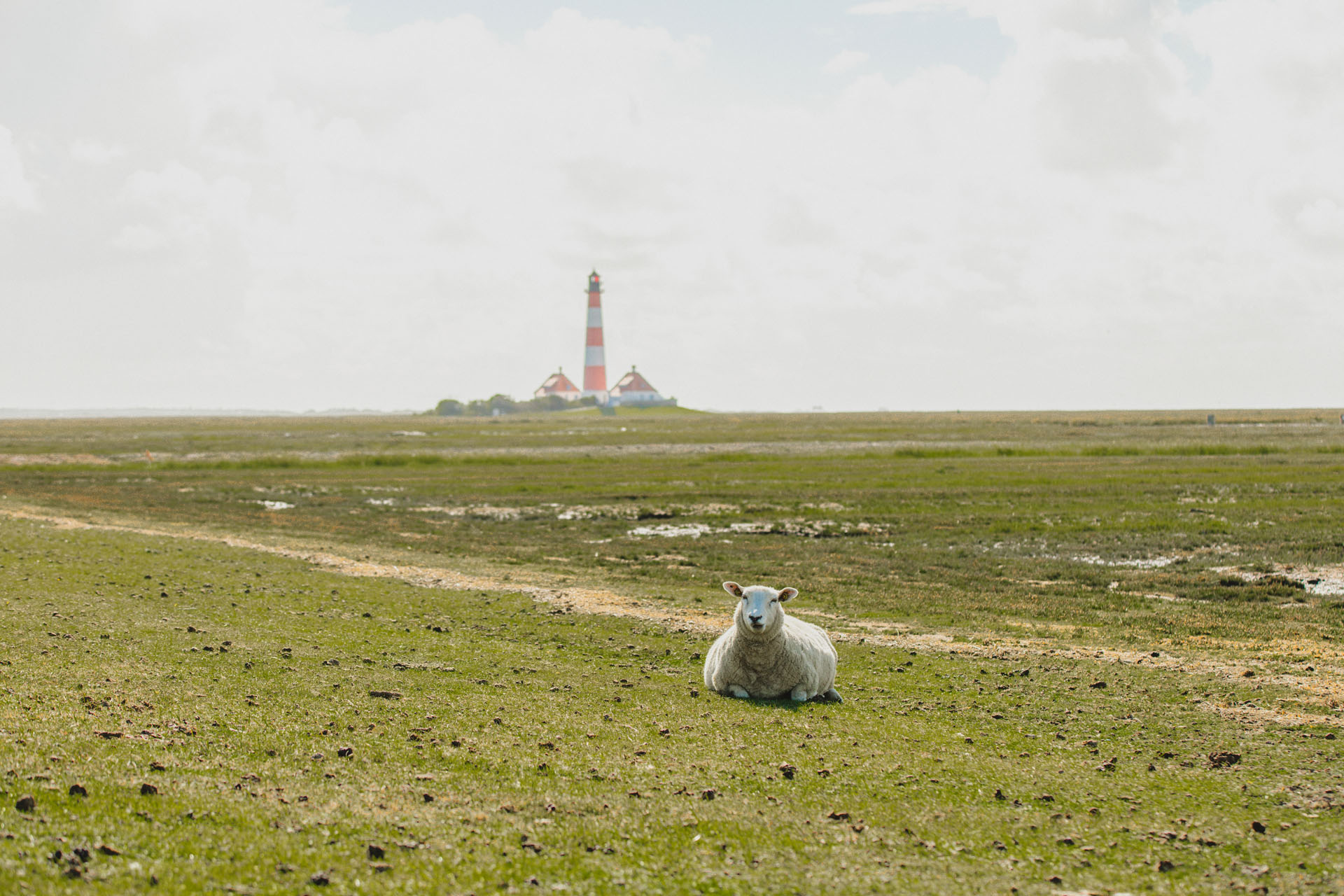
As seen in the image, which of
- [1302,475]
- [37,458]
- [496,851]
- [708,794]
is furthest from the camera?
[37,458]

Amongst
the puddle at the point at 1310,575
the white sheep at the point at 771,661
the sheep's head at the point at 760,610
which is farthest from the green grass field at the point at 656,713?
the sheep's head at the point at 760,610

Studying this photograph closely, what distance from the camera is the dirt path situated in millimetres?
13445

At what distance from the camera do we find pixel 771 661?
12.8 metres

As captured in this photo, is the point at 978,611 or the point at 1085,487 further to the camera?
the point at 1085,487

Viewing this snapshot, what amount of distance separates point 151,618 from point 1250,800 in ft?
51.5

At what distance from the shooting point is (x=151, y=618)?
16312 mm

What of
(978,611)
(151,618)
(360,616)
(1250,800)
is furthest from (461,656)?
(978,611)

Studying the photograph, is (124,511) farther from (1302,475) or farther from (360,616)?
(1302,475)

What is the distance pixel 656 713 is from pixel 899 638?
25.6ft

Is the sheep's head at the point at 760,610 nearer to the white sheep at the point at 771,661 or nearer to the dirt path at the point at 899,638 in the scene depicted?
the white sheep at the point at 771,661

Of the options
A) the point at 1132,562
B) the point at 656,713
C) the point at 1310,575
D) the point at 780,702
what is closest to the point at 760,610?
the point at 780,702

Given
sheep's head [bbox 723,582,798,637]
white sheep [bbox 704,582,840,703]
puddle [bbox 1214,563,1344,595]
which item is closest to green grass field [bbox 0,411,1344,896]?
puddle [bbox 1214,563,1344,595]

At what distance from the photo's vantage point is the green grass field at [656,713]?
727cm

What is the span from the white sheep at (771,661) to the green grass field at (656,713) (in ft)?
1.30
